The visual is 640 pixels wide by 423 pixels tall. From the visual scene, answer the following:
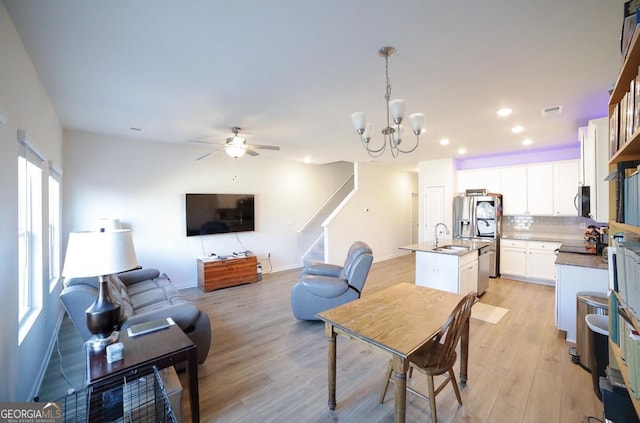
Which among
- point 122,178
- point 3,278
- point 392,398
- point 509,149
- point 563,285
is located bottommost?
point 392,398

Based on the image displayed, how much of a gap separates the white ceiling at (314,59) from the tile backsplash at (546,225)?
8.20 ft

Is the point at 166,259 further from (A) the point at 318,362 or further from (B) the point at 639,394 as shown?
(B) the point at 639,394

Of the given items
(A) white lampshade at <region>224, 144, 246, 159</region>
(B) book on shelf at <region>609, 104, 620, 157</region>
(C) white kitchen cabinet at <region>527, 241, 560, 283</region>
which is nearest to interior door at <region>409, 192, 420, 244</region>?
(C) white kitchen cabinet at <region>527, 241, 560, 283</region>

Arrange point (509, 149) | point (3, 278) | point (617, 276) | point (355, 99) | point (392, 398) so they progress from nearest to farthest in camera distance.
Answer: point (617, 276) < point (3, 278) < point (392, 398) < point (355, 99) < point (509, 149)

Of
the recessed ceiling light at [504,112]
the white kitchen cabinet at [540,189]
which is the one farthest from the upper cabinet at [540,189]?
the recessed ceiling light at [504,112]

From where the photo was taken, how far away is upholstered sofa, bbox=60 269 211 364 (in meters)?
2.12

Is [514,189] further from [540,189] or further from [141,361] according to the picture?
[141,361]

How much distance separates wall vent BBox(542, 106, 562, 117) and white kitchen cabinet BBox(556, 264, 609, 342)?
6.05 feet

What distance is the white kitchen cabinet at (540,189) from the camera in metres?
5.31

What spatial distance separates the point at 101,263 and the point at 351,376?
7.00ft

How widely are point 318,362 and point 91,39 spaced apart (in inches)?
126

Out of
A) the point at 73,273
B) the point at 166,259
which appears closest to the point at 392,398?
the point at 73,273

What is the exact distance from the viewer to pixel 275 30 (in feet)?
6.07

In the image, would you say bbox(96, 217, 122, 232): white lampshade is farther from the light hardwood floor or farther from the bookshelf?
the bookshelf
